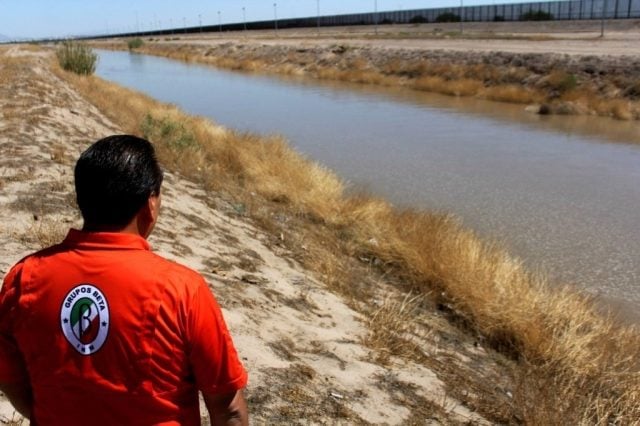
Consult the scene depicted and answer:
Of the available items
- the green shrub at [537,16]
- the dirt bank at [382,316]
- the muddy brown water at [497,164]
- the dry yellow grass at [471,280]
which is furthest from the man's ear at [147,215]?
the green shrub at [537,16]

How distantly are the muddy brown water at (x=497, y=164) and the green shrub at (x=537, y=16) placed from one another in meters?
49.9

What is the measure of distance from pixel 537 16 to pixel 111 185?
81.3m

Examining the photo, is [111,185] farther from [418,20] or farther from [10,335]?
[418,20]

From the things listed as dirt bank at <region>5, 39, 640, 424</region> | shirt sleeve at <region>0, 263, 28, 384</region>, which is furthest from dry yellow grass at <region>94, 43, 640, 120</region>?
shirt sleeve at <region>0, 263, 28, 384</region>

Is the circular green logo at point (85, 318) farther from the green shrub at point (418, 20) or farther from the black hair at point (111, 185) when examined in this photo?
the green shrub at point (418, 20)

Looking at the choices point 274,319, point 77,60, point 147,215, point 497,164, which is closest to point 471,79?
point 497,164

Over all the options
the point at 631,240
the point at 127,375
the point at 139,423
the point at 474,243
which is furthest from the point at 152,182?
the point at 631,240

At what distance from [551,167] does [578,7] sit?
66.1 metres

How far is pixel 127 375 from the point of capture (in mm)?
1836

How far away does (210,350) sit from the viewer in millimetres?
1829

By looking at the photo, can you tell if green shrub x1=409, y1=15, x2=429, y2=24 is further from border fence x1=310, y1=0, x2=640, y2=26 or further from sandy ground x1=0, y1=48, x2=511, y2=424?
sandy ground x1=0, y1=48, x2=511, y2=424

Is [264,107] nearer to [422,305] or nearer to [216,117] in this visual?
[216,117]

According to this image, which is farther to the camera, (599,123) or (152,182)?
(599,123)

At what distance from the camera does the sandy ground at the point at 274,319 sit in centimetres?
433
